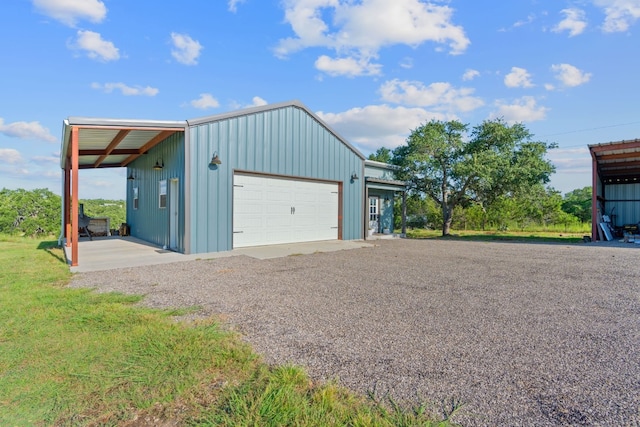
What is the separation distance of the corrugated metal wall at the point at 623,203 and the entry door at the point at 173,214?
19.3m

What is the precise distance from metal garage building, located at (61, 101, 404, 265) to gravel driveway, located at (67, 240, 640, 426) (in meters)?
2.25

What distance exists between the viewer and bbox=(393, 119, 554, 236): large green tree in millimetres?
14023

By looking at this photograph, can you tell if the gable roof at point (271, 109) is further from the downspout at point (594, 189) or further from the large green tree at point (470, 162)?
the downspout at point (594, 189)

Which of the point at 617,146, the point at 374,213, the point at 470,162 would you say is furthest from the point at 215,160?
the point at 617,146

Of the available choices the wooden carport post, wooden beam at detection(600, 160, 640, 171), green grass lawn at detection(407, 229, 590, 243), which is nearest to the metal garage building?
the wooden carport post

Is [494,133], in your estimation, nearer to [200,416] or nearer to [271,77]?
[271,77]

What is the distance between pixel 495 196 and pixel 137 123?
1456 centimetres

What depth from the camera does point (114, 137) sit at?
8.76 m

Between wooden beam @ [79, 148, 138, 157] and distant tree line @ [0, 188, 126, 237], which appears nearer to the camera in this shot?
wooden beam @ [79, 148, 138, 157]

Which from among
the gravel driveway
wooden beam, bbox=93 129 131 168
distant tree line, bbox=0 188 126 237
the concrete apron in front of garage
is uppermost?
wooden beam, bbox=93 129 131 168

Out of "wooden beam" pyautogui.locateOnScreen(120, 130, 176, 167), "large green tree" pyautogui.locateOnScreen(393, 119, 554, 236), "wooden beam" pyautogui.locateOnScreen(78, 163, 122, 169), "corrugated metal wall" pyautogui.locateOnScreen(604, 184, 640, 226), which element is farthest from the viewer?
"corrugated metal wall" pyautogui.locateOnScreen(604, 184, 640, 226)

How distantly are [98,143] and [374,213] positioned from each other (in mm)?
10537

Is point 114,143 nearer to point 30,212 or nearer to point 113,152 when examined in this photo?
point 113,152

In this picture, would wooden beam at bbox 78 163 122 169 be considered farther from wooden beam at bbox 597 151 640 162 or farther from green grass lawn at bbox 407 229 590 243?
wooden beam at bbox 597 151 640 162
